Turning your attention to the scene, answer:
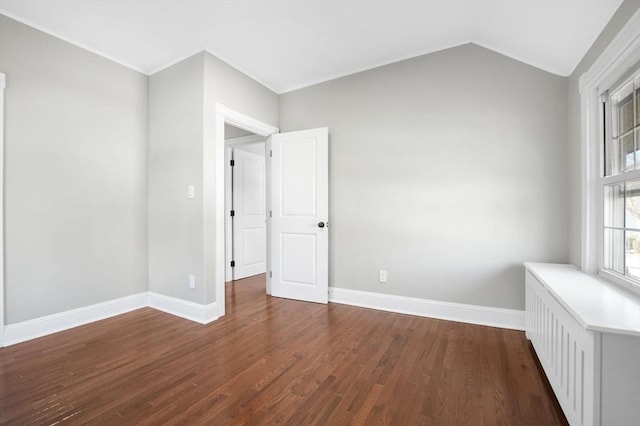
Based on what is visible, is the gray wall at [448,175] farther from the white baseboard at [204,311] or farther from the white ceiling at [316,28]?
the white ceiling at [316,28]

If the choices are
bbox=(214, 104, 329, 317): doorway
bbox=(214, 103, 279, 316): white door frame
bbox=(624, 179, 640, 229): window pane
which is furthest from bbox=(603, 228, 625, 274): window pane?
bbox=(214, 103, 279, 316): white door frame

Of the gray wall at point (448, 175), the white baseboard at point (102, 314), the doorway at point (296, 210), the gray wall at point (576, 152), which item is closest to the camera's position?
the gray wall at point (576, 152)

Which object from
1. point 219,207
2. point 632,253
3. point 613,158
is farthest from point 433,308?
point 219,207

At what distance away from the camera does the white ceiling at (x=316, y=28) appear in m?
2.14

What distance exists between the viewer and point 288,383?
5.95 ft

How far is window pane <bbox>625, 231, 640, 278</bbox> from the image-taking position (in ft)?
5.45

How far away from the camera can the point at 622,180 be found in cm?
176

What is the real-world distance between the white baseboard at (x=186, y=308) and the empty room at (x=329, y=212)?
0.08ft

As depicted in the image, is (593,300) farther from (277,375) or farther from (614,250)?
(277,375)

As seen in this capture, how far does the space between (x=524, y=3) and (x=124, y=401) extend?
364cm

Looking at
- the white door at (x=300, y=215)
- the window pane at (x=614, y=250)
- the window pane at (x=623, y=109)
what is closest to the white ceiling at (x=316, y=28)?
the window pane at (x=623, y=109)

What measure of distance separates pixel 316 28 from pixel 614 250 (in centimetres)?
286

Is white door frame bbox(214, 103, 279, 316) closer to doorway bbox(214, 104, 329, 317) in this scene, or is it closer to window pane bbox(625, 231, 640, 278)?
doorway bbox(214, 104, 329, 317)

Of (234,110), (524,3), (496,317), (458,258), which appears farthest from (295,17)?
(496,317)
